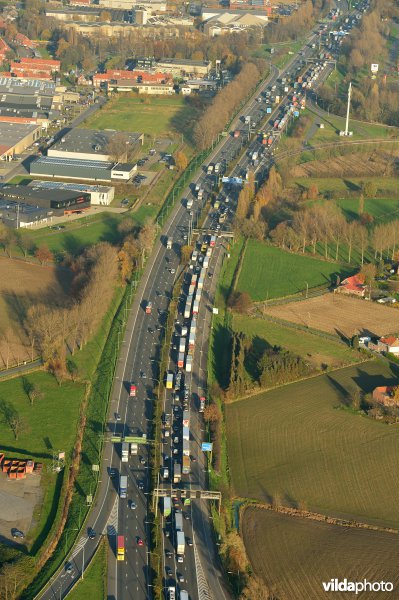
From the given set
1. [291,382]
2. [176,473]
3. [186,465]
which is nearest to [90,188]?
[291,382]

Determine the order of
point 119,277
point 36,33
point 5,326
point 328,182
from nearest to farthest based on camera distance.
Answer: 1. point 5,326
2. point 119,277
3. point 328,182
4. point 36,33

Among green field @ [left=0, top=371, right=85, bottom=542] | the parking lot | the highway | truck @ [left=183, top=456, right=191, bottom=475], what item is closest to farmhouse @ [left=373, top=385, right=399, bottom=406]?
the highway

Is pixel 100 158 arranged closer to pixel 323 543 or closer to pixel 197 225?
pixel 197 225

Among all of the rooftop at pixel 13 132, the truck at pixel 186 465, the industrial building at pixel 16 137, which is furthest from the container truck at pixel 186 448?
the rooftop at pixel 13 132

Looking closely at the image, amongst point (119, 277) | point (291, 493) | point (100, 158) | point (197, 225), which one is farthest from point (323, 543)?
point (100, 158)

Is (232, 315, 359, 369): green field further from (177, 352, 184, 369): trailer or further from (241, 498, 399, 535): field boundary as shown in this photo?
(241, 498, 399, 535): field boundary

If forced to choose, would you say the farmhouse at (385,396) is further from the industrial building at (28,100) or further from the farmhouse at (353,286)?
the industrial building at (28,100)
